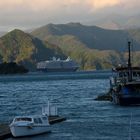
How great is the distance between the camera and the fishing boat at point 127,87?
344 feet

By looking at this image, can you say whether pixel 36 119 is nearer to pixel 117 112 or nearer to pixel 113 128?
pixel 113 128

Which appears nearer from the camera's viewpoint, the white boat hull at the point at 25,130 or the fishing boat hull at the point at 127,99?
the white boat hull at the point at 25,130

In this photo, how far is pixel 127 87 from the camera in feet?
344

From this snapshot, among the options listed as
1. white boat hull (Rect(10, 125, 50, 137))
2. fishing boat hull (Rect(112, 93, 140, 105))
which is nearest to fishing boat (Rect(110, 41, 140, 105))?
fishing boat hull (Rect(112, 93, 140, 105))

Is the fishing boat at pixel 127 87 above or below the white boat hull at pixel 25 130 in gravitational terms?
above

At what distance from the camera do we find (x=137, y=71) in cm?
11275

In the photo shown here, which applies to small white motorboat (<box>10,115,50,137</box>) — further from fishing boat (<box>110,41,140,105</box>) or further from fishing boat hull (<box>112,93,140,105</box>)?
fishing boat hull (<box>112,93,140,105</box>)

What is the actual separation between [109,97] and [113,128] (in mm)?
55538

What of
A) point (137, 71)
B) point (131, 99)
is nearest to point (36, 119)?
point (131, 99)

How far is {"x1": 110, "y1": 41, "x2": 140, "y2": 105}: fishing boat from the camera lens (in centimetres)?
10475

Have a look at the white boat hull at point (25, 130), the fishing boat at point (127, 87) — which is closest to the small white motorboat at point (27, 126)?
the white boat hull at point (25, 130)

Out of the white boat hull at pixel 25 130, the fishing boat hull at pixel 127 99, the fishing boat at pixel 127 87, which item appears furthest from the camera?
the fishing boat hull at pixel 127 99

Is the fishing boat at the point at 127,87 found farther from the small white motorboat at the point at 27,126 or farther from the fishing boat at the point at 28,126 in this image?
the small white motorboat at the point at 27,126

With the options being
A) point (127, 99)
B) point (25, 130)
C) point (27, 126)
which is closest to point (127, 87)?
point (127, 99)
